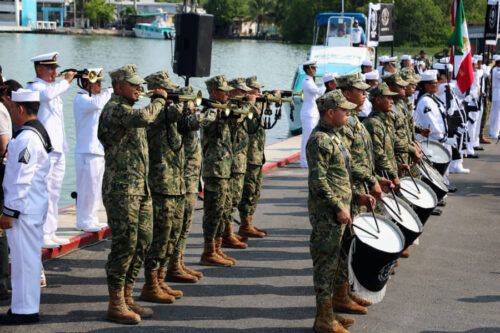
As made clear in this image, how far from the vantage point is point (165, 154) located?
8.15m

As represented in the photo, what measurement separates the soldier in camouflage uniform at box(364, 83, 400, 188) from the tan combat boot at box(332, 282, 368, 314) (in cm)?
155

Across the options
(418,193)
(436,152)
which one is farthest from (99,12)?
(418,193)

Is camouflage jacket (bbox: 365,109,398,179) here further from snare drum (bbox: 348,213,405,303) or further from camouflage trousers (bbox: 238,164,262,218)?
camouflage trousers (bbox: 238,164,262,218)

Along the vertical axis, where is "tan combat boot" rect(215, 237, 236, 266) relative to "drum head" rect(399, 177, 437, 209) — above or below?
below

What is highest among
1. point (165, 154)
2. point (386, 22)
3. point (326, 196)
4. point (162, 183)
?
point (386, 22)

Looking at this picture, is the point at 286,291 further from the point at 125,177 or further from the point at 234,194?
the point at 125,177

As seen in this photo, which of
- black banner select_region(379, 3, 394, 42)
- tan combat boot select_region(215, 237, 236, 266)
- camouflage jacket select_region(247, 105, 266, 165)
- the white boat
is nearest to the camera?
tan combat boot select_region(215, 237, 236, 266)

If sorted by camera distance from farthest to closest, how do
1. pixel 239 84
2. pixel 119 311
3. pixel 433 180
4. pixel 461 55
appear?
pixel 461 55, pixel 433 180, pixel 239 84, pixel 119 311

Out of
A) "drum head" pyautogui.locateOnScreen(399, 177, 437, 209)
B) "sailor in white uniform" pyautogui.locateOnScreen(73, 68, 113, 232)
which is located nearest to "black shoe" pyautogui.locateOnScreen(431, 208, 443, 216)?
"drum head" pyautogui.locateOnScreen(399, 177, 437, 209)

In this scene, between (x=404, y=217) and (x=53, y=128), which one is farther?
(x=53, y=128)

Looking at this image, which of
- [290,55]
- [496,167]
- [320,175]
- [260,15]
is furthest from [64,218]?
[260,15]

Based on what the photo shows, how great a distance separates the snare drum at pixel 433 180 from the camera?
10.2 meters

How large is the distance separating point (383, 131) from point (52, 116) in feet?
11.4

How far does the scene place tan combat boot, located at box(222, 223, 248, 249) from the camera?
10.4 meters
